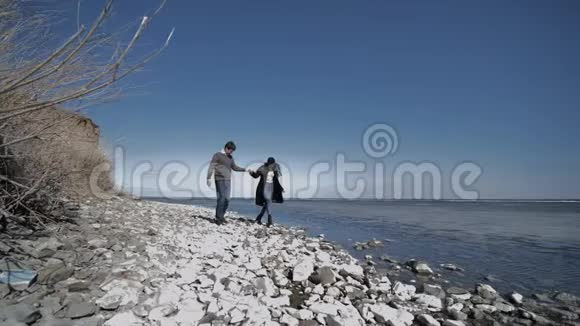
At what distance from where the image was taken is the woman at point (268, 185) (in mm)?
8695

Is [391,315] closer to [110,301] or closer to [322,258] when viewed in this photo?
[322,258]

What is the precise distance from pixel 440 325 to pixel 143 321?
2880 mm

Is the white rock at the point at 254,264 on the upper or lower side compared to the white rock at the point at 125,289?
lower

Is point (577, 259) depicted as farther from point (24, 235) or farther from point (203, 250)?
point (24, 235)

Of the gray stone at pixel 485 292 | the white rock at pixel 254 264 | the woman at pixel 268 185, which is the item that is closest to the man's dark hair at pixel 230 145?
the woman at pixel 268 185

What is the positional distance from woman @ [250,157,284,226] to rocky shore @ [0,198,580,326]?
151 inches

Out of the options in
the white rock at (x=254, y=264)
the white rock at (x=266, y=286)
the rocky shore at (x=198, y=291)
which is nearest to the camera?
the rocky shore at (x=198, y=291)

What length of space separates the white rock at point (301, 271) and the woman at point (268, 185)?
181 inches

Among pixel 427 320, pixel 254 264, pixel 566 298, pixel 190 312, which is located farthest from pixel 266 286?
pixel 566 298

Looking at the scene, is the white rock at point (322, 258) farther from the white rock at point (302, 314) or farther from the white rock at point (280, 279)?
the white rock at point (302, 314)

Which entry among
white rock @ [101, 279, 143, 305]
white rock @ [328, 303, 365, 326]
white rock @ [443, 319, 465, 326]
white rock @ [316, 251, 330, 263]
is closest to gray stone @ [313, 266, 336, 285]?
white rock @ [328, 303, 365, 326]

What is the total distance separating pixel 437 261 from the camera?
6.37 m

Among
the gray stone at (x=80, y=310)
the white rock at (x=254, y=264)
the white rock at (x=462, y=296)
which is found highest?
the gray stone at (x=80, y=310)

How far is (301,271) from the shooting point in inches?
152
